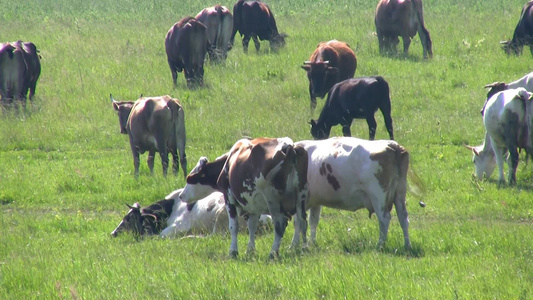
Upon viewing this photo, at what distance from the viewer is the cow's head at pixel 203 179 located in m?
11.4

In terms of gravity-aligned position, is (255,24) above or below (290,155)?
below

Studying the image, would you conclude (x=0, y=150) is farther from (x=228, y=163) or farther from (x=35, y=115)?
(x=228, y=163)

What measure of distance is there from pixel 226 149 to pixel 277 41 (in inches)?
429

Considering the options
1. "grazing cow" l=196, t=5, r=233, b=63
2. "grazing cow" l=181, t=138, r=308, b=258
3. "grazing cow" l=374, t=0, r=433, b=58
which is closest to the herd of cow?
"grazing cow" l=181, t=138, r=308, b=258

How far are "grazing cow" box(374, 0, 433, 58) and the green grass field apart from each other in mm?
575

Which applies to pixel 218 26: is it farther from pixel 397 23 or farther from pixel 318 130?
pixel 318 130

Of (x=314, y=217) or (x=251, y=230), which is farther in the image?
(x=314, y=217)

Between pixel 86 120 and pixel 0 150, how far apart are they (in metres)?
2.35

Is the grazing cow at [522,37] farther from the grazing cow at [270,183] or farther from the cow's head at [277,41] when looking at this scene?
the grazing cow at [270,183]

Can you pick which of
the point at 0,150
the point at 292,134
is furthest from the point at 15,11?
the point at 292,134

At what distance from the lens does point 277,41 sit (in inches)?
1097

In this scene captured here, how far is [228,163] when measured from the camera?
10.7 m

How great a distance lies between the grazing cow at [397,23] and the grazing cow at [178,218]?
14317mm

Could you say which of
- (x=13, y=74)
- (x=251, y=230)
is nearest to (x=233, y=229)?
(x=251, y=230)
